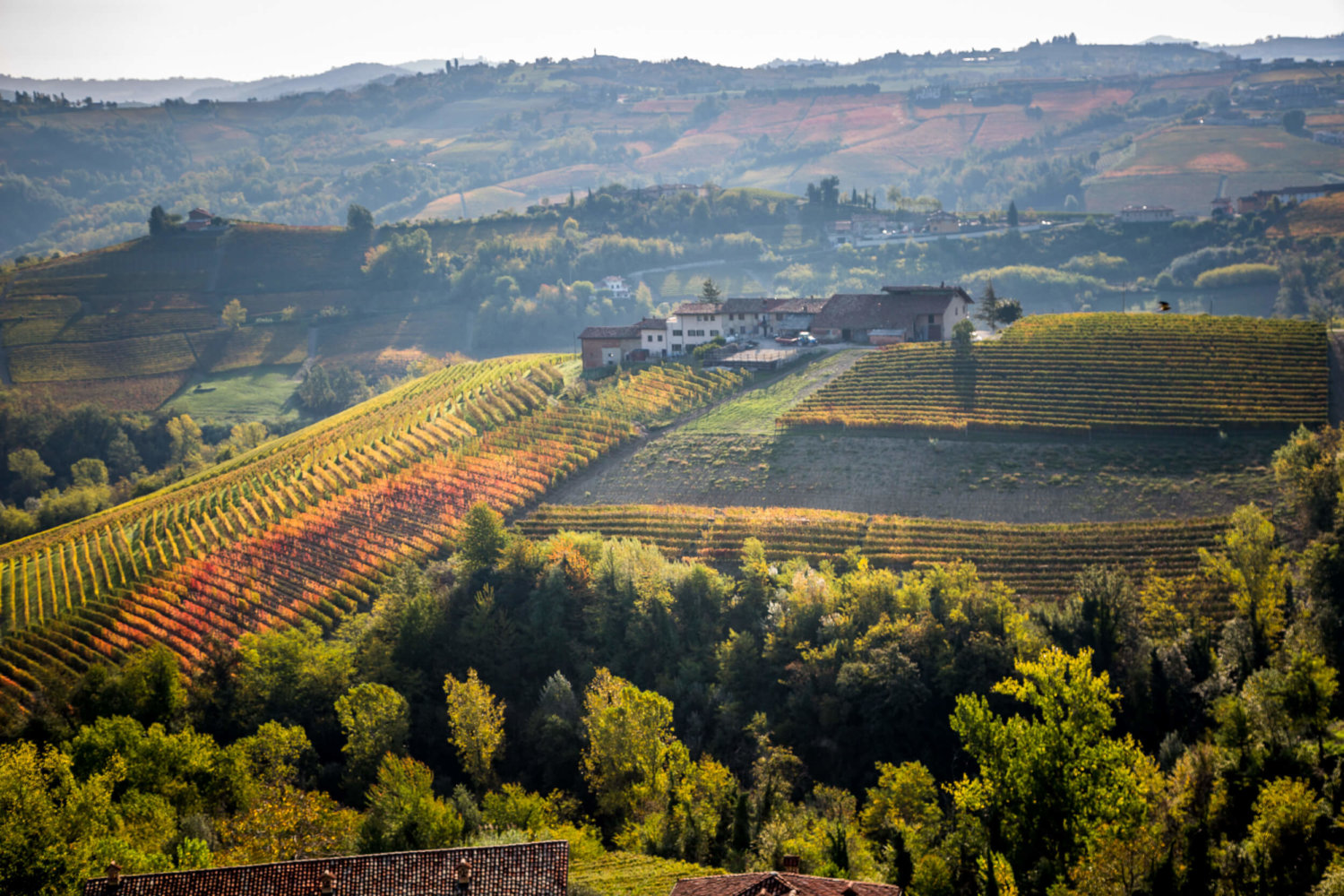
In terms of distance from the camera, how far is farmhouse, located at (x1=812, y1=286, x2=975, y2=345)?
85.3 meters

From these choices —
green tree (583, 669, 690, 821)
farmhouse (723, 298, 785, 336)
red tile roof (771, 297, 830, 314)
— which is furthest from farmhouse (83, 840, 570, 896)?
red tile roof (771, 297, 830, 314)

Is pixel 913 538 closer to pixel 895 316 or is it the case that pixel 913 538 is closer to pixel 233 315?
pixel 895 316

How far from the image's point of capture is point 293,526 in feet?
201

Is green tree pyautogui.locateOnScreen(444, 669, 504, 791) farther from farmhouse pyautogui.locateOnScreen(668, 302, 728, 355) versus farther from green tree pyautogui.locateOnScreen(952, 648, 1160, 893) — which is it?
farmhouse pyautogui.locateOnScreen(668, 302, 728, 355)

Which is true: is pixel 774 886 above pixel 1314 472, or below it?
below

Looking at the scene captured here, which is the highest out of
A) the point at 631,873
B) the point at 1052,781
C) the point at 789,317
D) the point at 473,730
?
the point at 789,317

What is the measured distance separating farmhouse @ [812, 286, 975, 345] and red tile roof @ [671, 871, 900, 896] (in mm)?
62086

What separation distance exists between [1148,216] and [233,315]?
139124 millimetres

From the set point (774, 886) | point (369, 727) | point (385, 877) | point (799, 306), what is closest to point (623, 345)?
point (799, 306)

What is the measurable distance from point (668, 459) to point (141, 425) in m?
75.1

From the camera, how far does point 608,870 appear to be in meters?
34.9

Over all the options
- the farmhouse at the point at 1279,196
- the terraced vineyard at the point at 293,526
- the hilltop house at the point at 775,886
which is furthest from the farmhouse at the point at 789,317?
the farmhouse at the point at 1279,196

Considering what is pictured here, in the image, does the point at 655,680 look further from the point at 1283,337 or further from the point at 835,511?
the point at 1283,337

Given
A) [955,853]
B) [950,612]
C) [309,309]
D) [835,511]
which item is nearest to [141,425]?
[309,309]
